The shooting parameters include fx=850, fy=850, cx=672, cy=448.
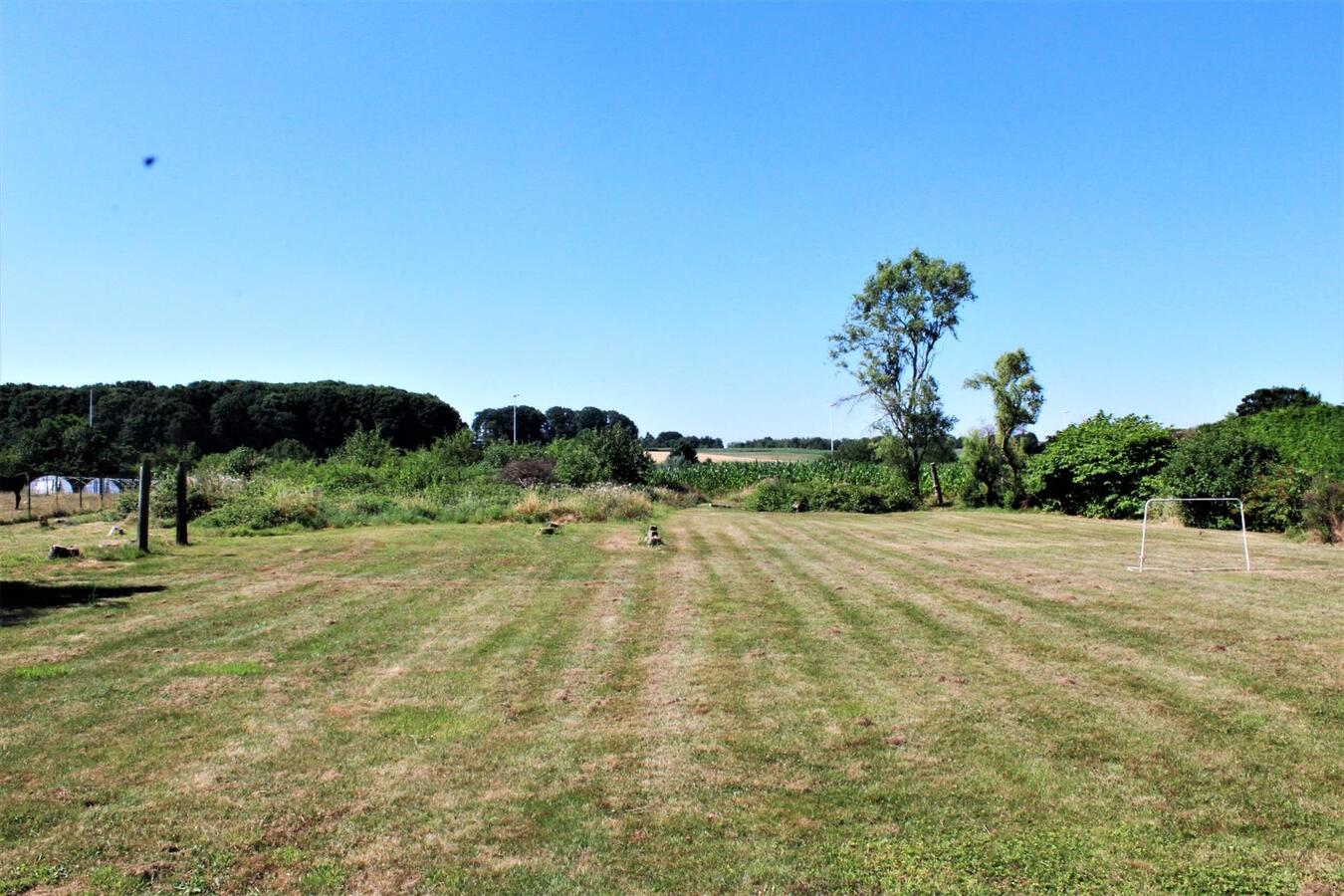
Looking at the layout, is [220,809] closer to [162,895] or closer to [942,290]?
[162,895]

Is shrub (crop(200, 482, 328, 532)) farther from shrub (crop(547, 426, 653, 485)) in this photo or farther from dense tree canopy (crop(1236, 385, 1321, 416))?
dense tree canopy (crop(1236, 385, 1321, 416))

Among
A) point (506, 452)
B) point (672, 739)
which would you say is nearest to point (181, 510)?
point (672, 739)

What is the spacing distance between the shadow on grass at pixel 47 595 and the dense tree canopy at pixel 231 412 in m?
49.7

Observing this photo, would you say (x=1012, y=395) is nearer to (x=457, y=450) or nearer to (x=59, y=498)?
(x=457, y=450)

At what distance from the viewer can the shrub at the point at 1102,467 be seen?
25.4 metres

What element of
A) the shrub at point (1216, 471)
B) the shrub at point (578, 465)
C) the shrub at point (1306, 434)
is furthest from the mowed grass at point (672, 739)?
the shrub at point (578, 465)

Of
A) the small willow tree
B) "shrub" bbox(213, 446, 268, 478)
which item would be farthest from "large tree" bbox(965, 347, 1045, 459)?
"shrub" bbox(213, 446, 268, 478)

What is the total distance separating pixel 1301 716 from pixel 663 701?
13.9 ft

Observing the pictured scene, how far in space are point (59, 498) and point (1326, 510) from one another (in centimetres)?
3641

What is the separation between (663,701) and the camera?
6129 mm

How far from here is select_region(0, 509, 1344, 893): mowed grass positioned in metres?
3.79

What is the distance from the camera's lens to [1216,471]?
20828 millimetres

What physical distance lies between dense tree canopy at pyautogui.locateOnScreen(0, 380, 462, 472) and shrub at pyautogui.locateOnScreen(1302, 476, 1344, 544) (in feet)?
169

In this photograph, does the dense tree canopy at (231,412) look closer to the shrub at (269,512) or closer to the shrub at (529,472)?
the shrub at (529,472)
